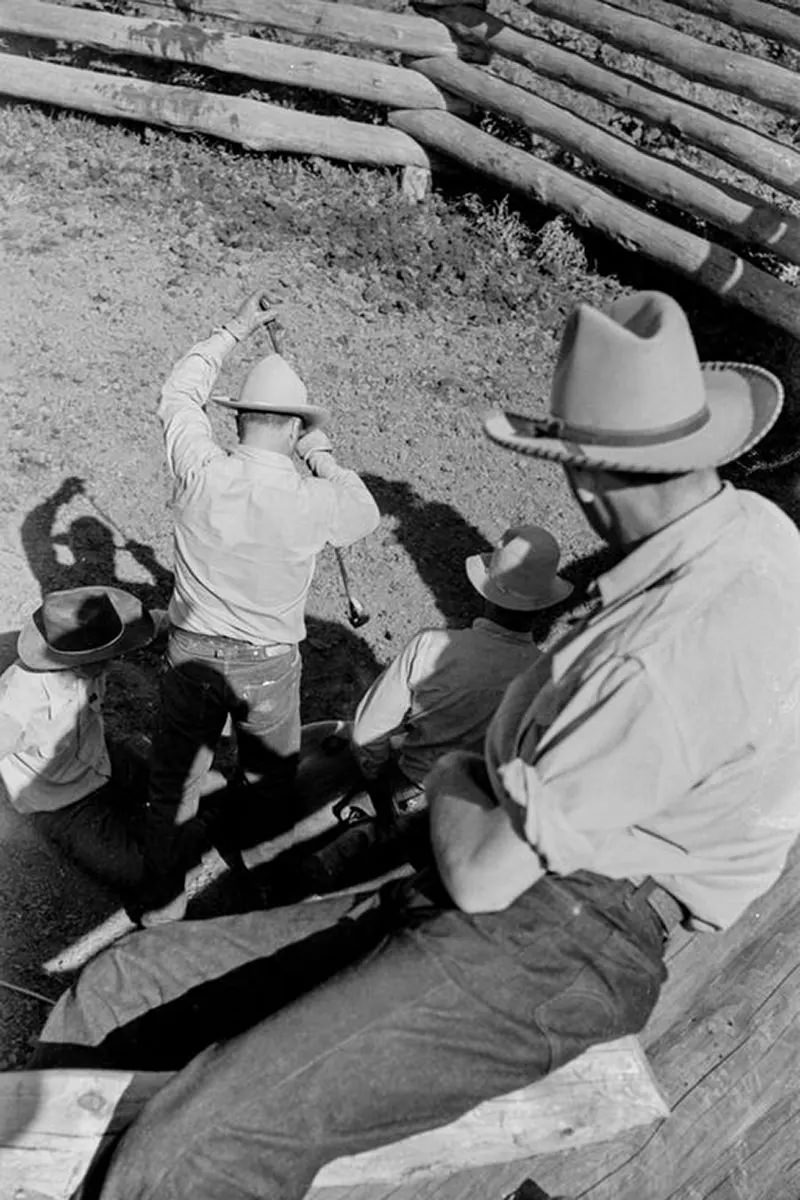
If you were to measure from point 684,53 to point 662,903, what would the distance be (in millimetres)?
7158

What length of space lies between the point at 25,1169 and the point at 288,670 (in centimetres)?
255

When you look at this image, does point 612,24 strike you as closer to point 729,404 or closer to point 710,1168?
point 729,404

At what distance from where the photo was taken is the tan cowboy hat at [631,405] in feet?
8.39

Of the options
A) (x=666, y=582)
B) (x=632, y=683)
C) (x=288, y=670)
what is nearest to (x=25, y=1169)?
(x=632, y=683)

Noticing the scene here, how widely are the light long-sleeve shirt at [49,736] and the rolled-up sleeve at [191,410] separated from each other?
2.90 ft

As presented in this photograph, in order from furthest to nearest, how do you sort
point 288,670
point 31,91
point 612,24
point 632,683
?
point 31,91 → point 612,24 → point 288,670 → point 632,683

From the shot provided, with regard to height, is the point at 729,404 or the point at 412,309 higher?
the point at 729,404

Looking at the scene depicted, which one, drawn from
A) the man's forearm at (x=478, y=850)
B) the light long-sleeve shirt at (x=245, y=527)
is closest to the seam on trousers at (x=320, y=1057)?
the man's forearm at (x=478, y=850)

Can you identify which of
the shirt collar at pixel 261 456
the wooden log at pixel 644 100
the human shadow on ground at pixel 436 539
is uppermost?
the wooden log at pixel 644 100

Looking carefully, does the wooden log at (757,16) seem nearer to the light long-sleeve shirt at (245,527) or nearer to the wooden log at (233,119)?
the wooden log at (233,119)

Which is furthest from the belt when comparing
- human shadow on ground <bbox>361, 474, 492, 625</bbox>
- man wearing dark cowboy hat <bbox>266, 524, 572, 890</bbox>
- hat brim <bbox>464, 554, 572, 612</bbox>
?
human shadow on ground <bbox>361, 474, 492, 625</bbox>

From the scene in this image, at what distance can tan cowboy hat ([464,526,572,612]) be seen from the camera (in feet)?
15.3

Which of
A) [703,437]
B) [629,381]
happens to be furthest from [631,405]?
[703,437]

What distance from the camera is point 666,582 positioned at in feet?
8.36
